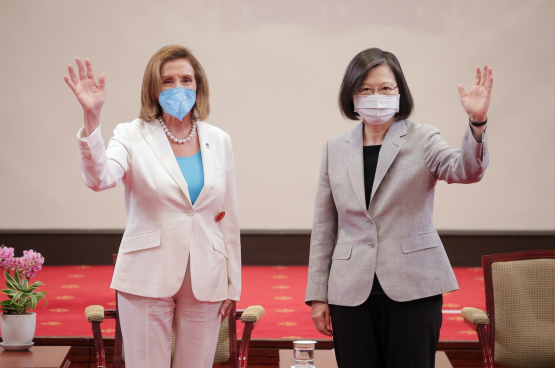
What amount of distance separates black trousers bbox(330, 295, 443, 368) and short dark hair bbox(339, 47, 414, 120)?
0.59m

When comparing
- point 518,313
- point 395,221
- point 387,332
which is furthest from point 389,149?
point 518,313

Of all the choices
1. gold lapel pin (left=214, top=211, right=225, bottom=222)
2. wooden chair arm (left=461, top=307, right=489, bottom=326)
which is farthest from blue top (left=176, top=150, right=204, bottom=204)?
wooden chair arm (left=461, top=307, right=489, bottom=326)

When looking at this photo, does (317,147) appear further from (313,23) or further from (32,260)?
(32,260)

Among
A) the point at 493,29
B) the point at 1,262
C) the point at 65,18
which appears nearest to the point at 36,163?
the point at 65,18

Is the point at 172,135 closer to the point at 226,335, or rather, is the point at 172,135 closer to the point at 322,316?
the point at 322,316

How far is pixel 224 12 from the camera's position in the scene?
19.9 feet

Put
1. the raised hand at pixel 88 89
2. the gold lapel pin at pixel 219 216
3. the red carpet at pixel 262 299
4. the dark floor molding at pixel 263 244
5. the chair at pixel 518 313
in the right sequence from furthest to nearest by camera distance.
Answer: the dark floor molding at pixel 263 244
the red carpet at pixel 262 299
the chair at pixel 518 313
the gold lapel pin at pixel 219 216
the raised hand at pixel 88 89

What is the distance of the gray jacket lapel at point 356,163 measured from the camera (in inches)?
65.4

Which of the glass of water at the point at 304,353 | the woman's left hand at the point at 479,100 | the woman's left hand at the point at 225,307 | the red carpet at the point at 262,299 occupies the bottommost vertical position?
the red carpet at the point at 262,299

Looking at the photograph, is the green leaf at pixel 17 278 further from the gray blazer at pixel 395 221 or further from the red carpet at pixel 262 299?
the gray blazer at pixel 395 221

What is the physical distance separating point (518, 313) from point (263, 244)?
3639 mm

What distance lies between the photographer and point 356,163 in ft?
5.62

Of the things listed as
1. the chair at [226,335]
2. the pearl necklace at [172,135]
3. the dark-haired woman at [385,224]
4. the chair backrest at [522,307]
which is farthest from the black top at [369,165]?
the chair backrest at [522,307]

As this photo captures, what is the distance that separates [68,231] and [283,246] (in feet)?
7.50
